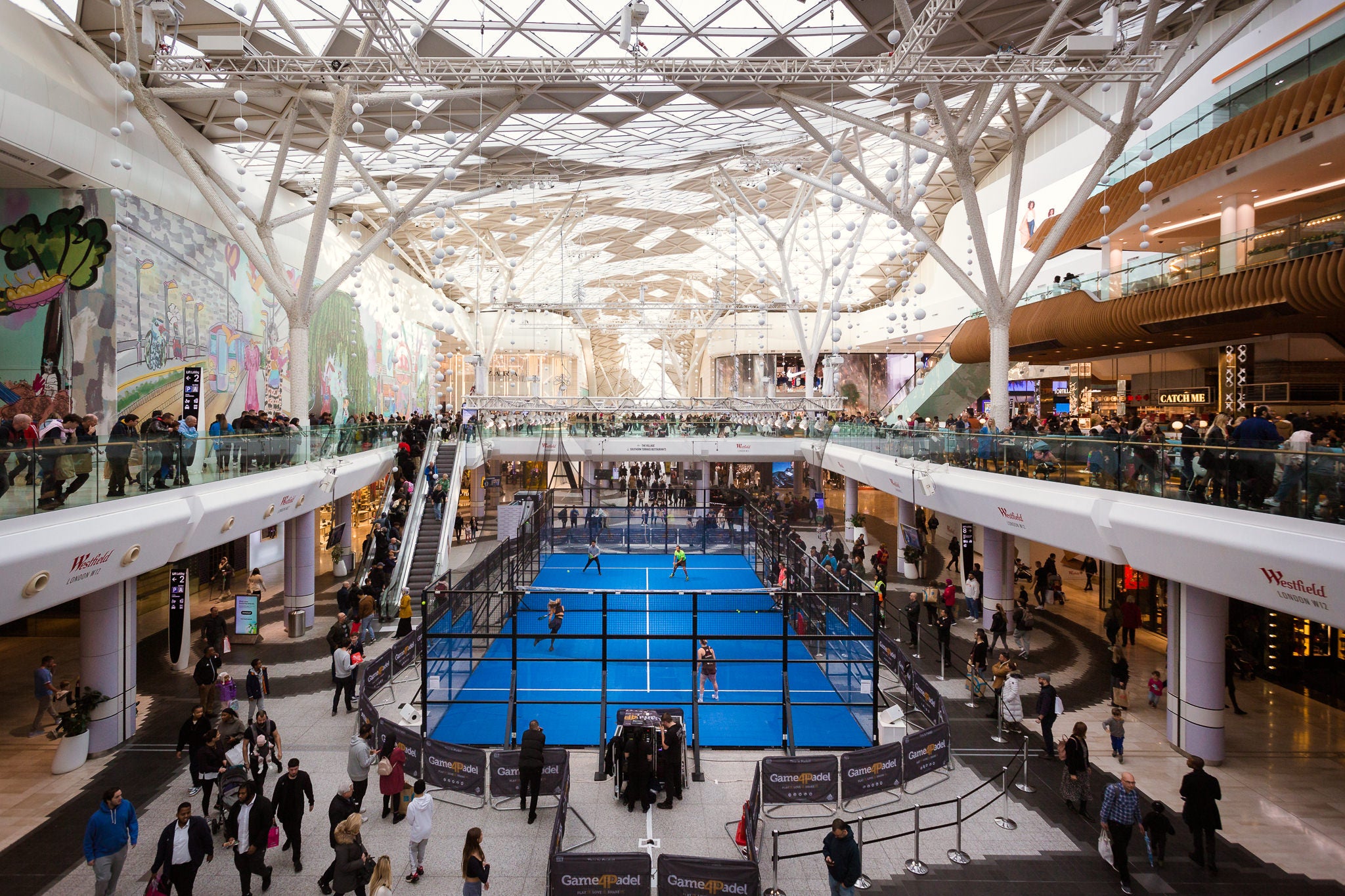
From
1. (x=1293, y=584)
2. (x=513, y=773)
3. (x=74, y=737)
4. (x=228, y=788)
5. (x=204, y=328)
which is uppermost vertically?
(x=204, y=328)

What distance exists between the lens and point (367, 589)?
1936 centimetres

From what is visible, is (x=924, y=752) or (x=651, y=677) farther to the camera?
(x=651, y=677)

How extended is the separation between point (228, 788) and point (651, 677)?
9146 millimetres

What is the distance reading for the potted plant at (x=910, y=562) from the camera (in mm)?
24953

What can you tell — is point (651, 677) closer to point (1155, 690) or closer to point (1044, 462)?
point (1044, 462)

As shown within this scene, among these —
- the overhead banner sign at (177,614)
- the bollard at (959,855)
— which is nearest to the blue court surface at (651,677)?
the bollard at (959,855)

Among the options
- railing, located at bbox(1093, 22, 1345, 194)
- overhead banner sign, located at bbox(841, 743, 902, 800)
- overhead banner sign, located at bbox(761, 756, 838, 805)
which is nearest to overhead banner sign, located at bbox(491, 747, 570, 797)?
overhead banner sign, located at bbox(761, 756, 838, 805)

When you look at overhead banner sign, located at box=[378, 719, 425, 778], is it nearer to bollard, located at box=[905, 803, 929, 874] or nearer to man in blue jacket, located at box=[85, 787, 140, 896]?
man in blue jacket, located at box=[85, 787, 140, 896]

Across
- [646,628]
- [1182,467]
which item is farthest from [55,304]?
[1182,467]

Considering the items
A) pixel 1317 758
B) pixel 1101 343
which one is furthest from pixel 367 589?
pixel 1101 343

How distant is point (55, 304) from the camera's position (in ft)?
57.3

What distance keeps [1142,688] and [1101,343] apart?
39.4 feet

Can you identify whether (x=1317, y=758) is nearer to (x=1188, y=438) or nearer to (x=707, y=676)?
(x=1188, y=438)

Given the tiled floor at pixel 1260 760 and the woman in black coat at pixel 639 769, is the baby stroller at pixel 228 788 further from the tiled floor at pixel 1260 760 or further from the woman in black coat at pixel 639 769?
the tiled floor at pixel 1260 760
